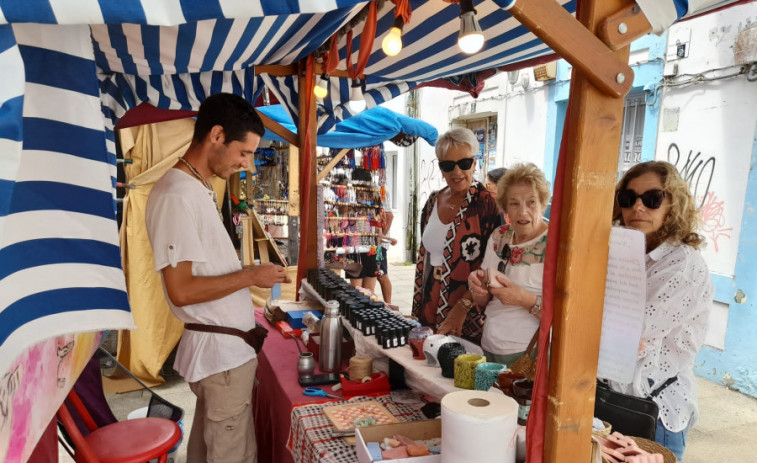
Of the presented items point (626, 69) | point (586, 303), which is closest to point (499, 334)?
point (586, 303)

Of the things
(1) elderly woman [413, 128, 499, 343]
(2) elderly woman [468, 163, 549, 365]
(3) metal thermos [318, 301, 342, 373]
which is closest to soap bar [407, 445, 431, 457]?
(2) elderly woman [468, 163, 549, 365]

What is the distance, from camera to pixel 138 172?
4.44 meters

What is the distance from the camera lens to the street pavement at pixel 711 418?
3.43 m

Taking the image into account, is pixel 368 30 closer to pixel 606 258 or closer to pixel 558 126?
pixel 606 258

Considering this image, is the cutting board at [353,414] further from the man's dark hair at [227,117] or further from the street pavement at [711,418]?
the street pavement at [711,418]

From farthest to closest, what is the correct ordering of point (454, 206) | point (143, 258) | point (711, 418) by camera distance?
point (143, 258), point (711, 418), point (454, 206)

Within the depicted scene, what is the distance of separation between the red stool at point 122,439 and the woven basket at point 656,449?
1733mm

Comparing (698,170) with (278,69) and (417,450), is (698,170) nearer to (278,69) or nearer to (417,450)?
(278,69)

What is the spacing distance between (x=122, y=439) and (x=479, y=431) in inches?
64.3

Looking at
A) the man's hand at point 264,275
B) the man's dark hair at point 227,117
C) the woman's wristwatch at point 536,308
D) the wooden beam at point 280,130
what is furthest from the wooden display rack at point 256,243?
the woman's wristwatch at point 536,308

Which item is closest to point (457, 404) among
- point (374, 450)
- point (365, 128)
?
point (374, 450)

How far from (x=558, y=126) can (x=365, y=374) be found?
6.17 metres

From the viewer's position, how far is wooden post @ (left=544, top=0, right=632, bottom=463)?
1.19 metres

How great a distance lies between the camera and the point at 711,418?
3963mm
